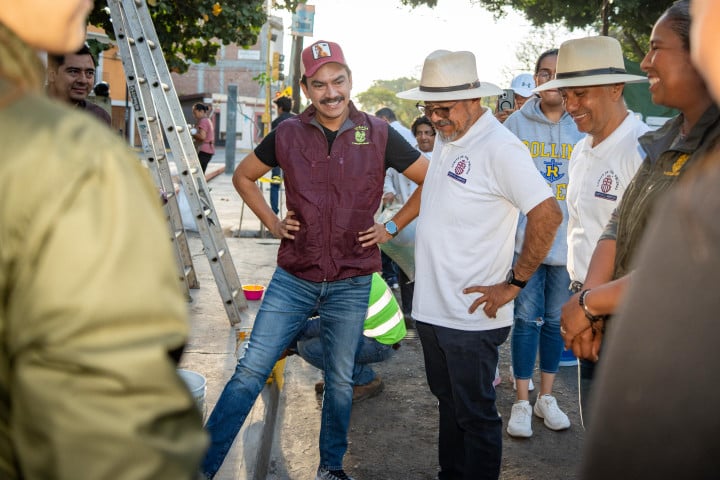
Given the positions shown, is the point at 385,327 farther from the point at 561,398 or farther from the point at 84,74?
the point at 84,74

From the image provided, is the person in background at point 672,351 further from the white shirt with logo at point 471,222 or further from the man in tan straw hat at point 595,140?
the man in tan straw hat at point 595,140

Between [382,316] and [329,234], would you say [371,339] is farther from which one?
[329,234]

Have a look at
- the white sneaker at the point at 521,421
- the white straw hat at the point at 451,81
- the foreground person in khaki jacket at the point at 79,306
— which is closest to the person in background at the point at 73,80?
the white straw hat at the point at 451,81

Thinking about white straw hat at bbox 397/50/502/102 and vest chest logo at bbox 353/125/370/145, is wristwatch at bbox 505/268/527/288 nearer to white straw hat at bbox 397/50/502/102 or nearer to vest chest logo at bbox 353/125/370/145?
white straw hat at bbox 397/50/502/102

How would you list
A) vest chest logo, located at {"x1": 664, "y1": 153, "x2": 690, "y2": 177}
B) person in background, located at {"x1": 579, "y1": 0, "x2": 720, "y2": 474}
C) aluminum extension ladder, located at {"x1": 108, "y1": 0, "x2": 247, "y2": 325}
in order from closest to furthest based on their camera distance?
1. person in background, located at {"x1": 579, "y1": 0, "x2": 720, "y2": 474}
2. vest chest logo, located at {"x1": 664, "y1": 153, "x2": 690, "y2": 177}
3. aluminum extension ladder, located at {"x1": 108, "y1": 0, "x2": 247, "y2": 325}

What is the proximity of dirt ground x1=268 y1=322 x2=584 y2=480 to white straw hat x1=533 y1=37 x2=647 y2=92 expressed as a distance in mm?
2239

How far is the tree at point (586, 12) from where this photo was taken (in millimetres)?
20812

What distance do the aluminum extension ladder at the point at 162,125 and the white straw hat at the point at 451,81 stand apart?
3262 mm

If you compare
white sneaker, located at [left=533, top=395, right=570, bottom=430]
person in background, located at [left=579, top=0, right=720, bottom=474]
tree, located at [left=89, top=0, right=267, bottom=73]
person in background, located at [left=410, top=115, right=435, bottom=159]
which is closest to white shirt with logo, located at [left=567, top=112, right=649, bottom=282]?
white sneaker, located at [left=533, top=395, right=570, bottom=430]

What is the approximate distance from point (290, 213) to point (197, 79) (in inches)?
2777

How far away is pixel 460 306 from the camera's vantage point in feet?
11.7

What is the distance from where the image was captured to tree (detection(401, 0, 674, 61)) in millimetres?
20812

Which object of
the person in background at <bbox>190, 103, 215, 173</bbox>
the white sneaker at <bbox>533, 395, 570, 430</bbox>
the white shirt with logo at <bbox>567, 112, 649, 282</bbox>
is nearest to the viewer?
the white shirt with logo at <bbox>567, 112, 649, 282</bbox>

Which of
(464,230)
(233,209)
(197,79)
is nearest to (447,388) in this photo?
(464,230)
